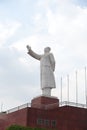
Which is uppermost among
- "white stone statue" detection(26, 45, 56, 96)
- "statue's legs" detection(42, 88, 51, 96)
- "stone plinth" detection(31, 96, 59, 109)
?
"white stone statue" detection(26, 45, 56, 96)

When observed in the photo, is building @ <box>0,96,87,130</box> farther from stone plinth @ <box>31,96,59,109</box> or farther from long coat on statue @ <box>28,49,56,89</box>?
long coat on statue @ <box>28,49,56,89</box>

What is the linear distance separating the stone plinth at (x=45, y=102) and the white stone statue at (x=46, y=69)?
59cm

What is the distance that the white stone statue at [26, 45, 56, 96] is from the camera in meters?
33.5

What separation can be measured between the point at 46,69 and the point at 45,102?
294cm

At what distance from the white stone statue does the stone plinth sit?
0.59m

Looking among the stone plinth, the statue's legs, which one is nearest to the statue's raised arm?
the statue's legs

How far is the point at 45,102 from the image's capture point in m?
32.8

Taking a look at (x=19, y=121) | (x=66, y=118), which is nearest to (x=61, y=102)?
(x=66, y=118)

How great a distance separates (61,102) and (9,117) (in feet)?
14.8

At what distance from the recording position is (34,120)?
30.6 m

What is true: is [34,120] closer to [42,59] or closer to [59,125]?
[59,125]

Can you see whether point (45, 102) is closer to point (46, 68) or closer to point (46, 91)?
point (46, 91)

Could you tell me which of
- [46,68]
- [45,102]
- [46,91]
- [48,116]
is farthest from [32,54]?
[48,116]

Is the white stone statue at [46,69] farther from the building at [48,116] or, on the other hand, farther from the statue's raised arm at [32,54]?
the building at [48,116]
